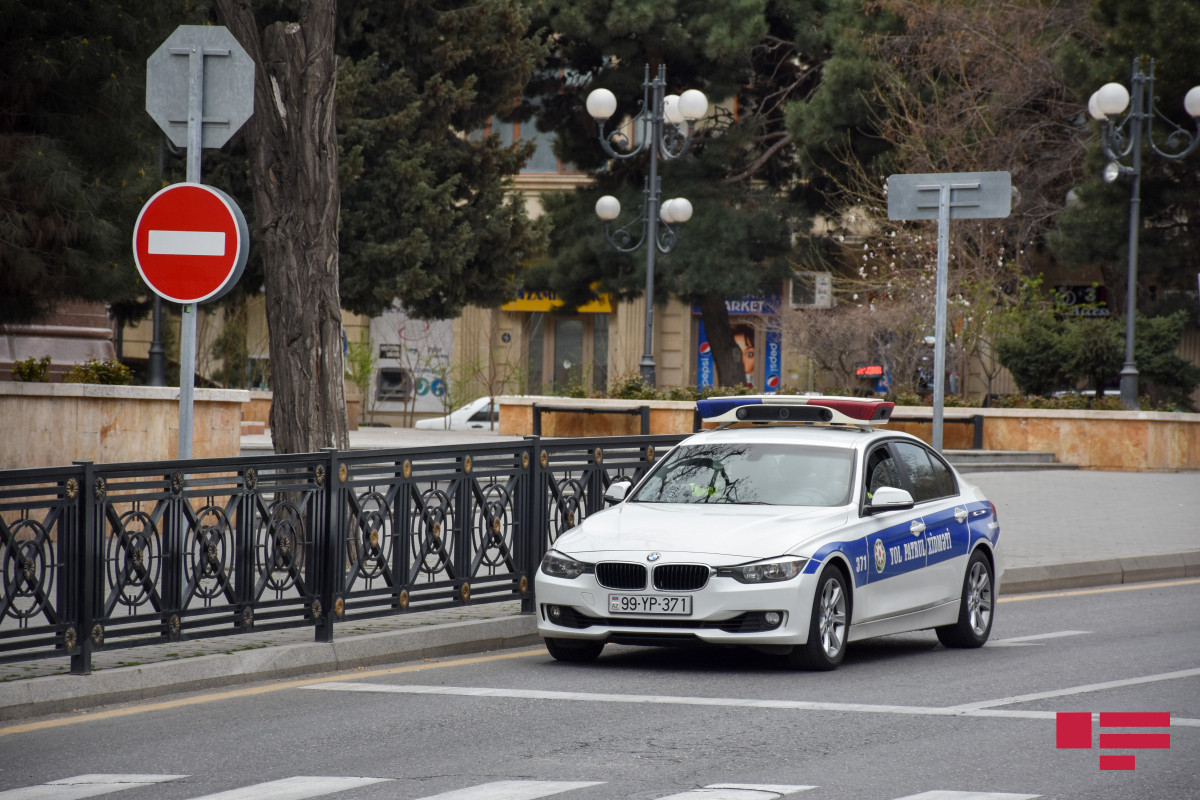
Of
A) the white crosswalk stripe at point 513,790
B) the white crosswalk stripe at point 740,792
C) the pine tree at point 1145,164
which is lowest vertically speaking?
the white crosswalk stripe at point 513,790

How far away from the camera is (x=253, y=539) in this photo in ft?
29.0

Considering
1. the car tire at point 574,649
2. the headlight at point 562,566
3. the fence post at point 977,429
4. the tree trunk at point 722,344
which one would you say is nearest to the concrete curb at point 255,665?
the car tire at point 574,649

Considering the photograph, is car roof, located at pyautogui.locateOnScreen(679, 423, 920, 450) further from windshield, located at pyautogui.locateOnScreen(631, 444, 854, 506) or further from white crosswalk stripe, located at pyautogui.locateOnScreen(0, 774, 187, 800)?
white crosswalk stripe, located at pyautogui.locateOnScreen(0, 774, 187, 800)

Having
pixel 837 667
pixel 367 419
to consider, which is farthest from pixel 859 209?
pixel 837 667

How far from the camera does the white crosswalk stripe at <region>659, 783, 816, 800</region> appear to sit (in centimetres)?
596

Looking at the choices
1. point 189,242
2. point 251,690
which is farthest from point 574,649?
point 189,242

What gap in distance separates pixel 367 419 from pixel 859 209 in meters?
14.6

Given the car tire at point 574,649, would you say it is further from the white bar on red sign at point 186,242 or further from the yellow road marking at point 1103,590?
the yellow road marking at point 1103,590

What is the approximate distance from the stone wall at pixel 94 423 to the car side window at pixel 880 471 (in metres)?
6.38

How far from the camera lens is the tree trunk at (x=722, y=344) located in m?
41.6

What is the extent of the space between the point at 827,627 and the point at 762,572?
649 mm

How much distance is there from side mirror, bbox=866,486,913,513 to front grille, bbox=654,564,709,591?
1278 millimetres

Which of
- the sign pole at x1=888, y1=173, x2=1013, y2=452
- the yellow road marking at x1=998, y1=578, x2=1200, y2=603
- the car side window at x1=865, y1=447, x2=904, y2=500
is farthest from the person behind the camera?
the sign pole at x1=888, y1=173, x2=1013, y2=452

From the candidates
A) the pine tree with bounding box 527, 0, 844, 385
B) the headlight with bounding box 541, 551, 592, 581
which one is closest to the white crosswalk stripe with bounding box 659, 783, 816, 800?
the headlight with bounding box 541, 551, 592, 581
